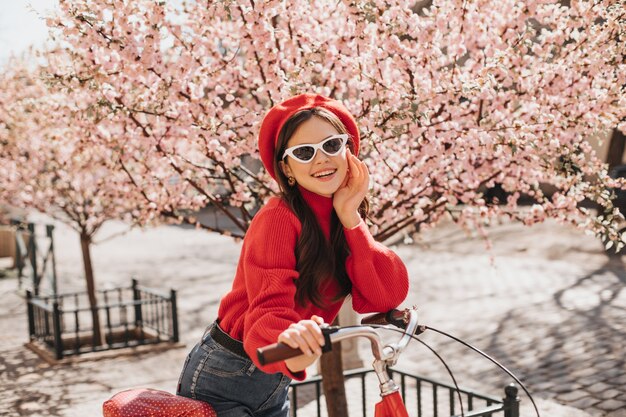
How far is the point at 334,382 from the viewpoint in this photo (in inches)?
182

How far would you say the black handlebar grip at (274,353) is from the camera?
6.07 ft

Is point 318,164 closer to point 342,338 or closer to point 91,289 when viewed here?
point 342,338

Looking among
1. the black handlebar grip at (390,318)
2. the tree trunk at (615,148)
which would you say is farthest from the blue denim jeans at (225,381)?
the tree trunk at (615,148)

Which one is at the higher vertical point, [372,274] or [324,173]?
[324,173]

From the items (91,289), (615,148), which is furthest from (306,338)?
(615,148)

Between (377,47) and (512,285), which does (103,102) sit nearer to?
(377,47)

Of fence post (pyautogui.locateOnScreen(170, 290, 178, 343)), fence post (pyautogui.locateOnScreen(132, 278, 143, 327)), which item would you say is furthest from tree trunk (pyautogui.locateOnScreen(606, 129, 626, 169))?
fence post (pyautogui.locateOnScreen(132, 278, 143, 327))

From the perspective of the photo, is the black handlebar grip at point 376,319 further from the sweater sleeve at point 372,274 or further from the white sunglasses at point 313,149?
the white sunglasses at point 313,149

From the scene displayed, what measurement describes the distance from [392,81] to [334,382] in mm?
1989

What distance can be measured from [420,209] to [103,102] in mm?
2163

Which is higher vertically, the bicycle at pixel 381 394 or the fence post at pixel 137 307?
the bicycle at pixel 381 394

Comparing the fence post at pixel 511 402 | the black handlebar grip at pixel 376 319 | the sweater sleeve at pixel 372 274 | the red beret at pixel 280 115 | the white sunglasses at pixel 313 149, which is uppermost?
the red beret at pixel 280 115

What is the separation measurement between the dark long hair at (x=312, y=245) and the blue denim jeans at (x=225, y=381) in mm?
340

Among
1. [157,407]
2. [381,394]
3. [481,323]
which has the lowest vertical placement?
[481,323]
